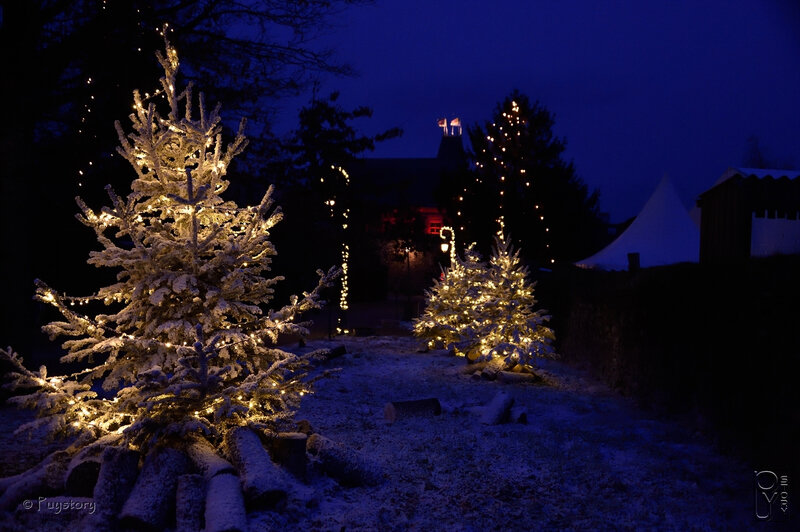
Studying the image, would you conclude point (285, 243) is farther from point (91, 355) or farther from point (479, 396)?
point (91, 355)

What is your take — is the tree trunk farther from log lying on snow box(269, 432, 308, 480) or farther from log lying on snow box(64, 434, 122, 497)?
log lying on snow box(269, 432, 308, 480)

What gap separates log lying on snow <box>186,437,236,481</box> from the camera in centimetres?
462

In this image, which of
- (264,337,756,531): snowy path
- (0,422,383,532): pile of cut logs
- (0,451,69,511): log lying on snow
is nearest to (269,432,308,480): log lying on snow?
(0,422,383,532): pile of cut logs

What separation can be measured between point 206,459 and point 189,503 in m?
0.54

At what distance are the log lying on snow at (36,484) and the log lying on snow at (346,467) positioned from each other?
208cm

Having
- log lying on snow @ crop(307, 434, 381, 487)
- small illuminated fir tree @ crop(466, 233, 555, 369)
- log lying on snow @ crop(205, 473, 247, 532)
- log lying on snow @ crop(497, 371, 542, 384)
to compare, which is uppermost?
small illuminated fir tree @ crop(466, 233, 555, 369)

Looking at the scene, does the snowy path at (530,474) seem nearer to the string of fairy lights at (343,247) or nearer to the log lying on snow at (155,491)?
the log lying on snow at (155,491)

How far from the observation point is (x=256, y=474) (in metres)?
4.58

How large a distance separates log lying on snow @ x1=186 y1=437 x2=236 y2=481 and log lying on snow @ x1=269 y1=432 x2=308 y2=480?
21.3 inches

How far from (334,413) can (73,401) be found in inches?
145

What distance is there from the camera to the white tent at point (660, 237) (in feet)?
55.8

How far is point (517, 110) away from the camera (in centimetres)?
3083

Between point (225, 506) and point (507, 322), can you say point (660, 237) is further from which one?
point (225, 506)

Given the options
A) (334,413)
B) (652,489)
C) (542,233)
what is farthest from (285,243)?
(652,489)
